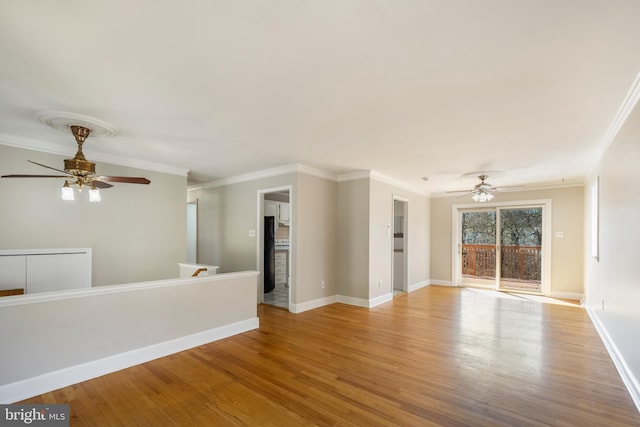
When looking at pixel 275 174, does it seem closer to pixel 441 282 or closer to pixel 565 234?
pixel 441 282

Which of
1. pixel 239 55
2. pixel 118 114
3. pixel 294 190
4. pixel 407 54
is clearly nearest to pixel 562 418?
pixel 407 54

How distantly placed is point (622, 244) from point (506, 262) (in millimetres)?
4885

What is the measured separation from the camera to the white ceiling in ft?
4.99

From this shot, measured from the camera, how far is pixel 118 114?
9.27 ft

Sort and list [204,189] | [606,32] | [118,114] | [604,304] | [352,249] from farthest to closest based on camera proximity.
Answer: [204,189] < [352,249] < [604,304] < [118,114] < [606,32]

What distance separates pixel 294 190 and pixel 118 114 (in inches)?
103

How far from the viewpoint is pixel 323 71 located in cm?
205

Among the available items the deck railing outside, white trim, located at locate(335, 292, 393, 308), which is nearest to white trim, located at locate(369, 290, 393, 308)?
white trim, located at locate(335, 292, 393, 308)

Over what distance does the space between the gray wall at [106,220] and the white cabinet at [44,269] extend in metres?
0.09

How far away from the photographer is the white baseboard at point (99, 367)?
2311 millimetres

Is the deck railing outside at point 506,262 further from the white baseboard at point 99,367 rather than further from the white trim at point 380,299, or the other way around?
the white baseboard at point 99,367

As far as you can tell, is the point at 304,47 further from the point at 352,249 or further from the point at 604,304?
the point at 604,304

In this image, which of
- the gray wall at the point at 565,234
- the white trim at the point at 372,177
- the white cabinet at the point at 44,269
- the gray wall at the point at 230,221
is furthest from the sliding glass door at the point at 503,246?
the white cabinet at the point at 44,269

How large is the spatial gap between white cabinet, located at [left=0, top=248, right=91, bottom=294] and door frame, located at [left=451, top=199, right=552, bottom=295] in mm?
7346
